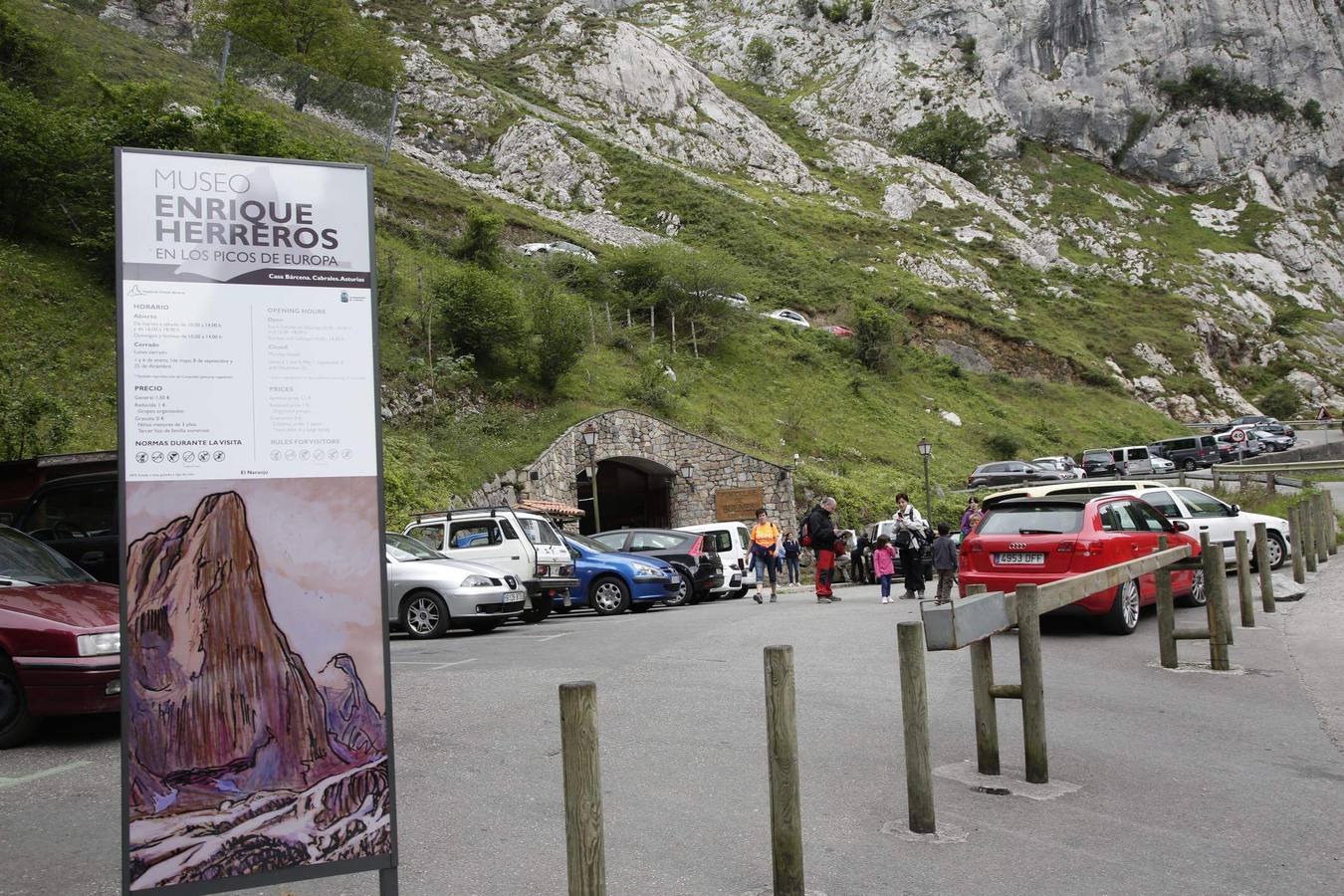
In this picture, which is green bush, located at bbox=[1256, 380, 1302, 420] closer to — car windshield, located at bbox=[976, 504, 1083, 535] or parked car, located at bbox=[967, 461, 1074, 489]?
parked car, located at bbox=[967, 461, 1074, 489]

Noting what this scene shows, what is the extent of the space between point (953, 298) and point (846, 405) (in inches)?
946

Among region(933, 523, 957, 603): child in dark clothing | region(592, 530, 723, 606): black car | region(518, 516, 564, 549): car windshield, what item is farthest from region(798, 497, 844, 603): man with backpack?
region(518, 516, 564, 549): car windshield

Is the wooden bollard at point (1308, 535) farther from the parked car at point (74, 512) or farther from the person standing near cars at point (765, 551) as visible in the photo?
the parked car at point (74, 512)

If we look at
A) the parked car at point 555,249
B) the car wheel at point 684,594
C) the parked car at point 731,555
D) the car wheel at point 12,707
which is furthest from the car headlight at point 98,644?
the parked car at point 555,249

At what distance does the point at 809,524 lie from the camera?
17.1 meters

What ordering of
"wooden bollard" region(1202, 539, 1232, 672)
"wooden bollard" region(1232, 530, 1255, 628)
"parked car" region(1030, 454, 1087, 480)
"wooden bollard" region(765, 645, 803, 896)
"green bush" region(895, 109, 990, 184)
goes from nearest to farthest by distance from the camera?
"wooden bollard" region(765, 645, 803, 896) < "wooden bollard" region(1202, 539, 1232, 672) < "wooden bollard" region(1232, 530, 1255, 628) < "parked car" region(1030, 454, 1087, 480) < "green bush" region(895, 109, 990, 184)

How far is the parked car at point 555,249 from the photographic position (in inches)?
1829

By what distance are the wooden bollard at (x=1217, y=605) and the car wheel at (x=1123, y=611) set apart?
1854mm

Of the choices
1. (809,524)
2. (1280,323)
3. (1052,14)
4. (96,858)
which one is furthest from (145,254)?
(1052,14)

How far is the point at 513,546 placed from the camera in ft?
55.1

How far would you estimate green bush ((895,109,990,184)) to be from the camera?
9988cm

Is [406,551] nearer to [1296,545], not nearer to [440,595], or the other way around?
[440,595]

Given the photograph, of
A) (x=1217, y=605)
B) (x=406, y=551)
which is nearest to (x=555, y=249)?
(x=406, y=551)

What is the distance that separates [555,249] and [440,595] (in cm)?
3536
